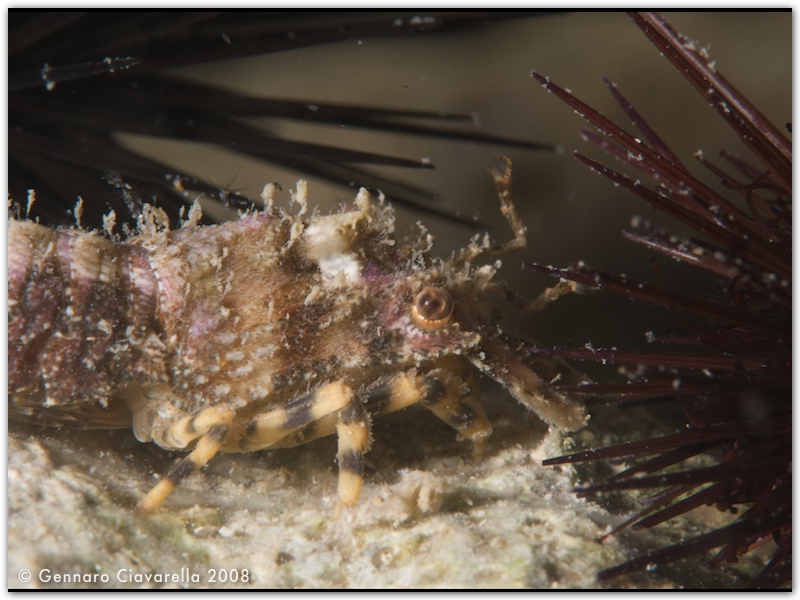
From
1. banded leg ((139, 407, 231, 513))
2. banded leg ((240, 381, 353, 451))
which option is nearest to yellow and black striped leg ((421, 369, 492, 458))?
banded leg ((240, 381, 353, 451))

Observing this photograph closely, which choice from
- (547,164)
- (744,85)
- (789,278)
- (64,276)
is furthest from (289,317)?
(744,85)

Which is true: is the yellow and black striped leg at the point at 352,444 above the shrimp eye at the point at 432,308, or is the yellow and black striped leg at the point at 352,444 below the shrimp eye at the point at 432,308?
below

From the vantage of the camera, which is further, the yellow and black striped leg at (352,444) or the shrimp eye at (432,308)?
the shrimp eye at (432,308)

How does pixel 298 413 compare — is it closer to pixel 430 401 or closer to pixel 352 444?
pixel 352 444

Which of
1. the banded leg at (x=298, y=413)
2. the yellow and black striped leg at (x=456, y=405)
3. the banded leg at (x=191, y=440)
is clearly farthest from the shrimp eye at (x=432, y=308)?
the banded leg at (x=191, y=440)

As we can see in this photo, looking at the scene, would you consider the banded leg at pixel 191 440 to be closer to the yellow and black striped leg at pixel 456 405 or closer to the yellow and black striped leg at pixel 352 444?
the yellow and black striped leg at pixel 352 444

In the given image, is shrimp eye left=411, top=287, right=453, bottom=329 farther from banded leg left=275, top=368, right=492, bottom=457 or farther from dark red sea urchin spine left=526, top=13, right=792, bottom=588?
dark red sea urchin spine left=526, top=13, right=792, bottom=588

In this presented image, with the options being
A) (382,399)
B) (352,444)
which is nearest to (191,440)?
(352,444)
